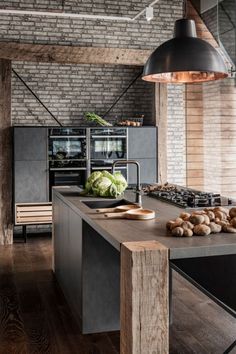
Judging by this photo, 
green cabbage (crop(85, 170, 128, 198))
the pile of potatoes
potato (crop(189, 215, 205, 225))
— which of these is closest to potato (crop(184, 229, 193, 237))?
the pile of potatoes

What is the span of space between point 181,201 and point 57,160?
4023 millimetres

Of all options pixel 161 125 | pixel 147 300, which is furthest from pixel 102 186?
pixel 161 125

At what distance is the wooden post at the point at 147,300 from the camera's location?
2418 mm

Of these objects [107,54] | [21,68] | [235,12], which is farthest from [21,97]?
[235,12]

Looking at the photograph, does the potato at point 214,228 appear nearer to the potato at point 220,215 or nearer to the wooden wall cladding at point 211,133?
the potato at point 220,215

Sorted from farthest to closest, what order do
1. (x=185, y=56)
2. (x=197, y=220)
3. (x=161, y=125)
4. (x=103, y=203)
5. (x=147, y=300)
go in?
(x=161, y=125) < (x=103, y=203) < (x=185, y=56) < (x=197, y=220) < (x=147, y=300)

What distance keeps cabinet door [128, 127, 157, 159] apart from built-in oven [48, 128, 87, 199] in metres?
0.77

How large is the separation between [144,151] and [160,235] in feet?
17.9

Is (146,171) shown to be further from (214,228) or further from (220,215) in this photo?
(214,228)

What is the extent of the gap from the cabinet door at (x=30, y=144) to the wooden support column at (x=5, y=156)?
0.16m

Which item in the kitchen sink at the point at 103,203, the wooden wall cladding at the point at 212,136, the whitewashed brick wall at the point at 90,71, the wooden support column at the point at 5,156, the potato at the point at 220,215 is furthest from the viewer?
the wooden wall cladding at the point at 212,136

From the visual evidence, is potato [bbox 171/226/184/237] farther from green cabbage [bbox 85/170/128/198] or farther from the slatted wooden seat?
the slatted wooden seat

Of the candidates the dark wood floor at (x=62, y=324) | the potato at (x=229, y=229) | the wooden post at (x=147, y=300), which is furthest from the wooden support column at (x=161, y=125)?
the wooden post at (x=147, y=300)

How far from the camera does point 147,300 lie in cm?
244
